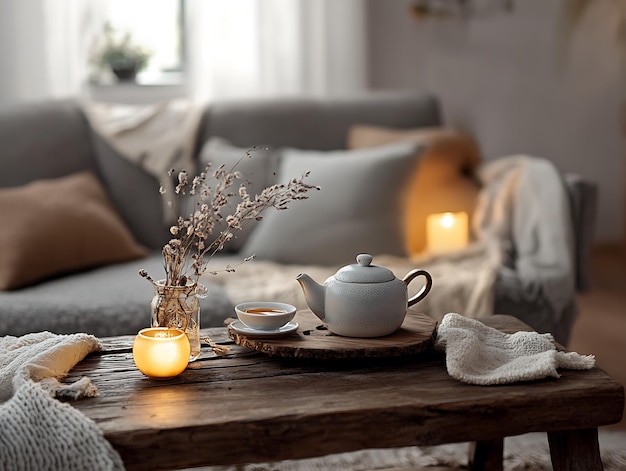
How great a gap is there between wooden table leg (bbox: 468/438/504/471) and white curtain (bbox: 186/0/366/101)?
255 cm

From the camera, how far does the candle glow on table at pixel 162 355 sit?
4.18 feet

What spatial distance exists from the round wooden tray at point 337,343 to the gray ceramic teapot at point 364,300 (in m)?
0.02

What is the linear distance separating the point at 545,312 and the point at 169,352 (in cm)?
124

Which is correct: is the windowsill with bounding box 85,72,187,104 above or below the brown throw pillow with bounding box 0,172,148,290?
above

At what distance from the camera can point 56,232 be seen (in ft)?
7.64

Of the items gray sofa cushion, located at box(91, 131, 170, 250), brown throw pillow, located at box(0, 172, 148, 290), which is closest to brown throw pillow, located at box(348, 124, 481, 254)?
gray sofa cushion, located at box(91, 131, 170, 250)

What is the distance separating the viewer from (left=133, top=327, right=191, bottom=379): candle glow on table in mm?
1273

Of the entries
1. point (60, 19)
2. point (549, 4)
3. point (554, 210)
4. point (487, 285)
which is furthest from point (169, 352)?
point (549, 4)

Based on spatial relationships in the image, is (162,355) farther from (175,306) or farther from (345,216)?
(345,216)

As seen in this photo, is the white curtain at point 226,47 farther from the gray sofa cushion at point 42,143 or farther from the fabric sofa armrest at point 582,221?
the fabric sofa armrest at point 582,221

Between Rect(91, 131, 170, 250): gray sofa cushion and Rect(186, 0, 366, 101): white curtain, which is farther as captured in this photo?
Rect(186, 0, 366, 101): white curtain

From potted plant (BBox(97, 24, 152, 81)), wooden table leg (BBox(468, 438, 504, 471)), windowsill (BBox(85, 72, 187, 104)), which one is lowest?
wooden table leg (BBox(468, 438, 504, 471))

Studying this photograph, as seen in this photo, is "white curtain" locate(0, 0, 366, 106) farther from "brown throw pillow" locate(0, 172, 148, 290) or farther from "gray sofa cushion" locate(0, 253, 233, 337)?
"gray sofa cushion" locate(0, 253, 233, 337)

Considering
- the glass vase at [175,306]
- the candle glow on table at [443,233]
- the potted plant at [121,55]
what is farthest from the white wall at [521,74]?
→ the glass vase at [175,306]
